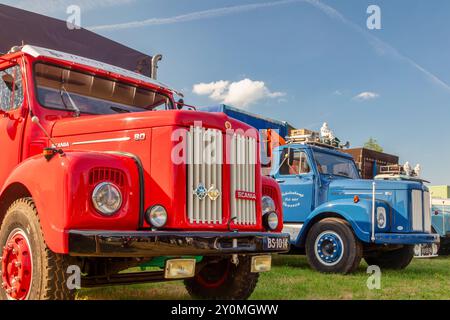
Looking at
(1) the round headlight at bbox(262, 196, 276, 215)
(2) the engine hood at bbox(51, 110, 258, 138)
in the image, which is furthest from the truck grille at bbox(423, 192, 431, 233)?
(2) the engine hood at bbox(51, 110, 258, 138)

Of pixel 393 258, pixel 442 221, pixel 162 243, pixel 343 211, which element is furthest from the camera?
pixel 442 221

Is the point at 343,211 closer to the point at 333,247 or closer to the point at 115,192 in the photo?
the point at 333,247

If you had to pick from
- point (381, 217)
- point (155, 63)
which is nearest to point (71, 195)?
point (155, 63)

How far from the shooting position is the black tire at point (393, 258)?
9102 mm

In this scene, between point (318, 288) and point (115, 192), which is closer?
point (115, 192)

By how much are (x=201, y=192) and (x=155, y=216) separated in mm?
434

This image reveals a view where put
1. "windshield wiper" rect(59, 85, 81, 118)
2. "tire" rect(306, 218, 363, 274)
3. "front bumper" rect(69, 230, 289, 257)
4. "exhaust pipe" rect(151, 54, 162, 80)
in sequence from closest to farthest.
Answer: "front bumper" rect(69, 230, 289, 257) → "windshield wiper" rect(59, 85, 81, 118) → "exhaust pipe" rect(151, 54, 162, 80) → "tire" rect(306, 218, 363, 274)

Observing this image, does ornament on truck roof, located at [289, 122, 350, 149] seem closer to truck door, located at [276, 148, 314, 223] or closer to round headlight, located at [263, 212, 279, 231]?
truck door, located at [276, 148, 314, 223]

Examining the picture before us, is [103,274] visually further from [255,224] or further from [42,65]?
[42,65]

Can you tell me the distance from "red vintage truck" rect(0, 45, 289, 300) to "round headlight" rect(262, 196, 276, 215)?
16 millimetres

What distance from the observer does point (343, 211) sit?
27.0ft

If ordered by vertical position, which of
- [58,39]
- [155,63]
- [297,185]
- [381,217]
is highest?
[58,39]

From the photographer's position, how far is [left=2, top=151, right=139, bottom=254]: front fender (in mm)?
3707
